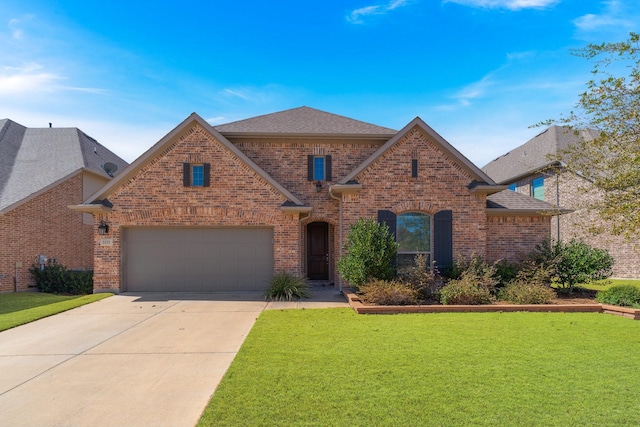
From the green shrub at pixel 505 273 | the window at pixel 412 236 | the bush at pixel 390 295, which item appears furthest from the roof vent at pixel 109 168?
the green shrub at pixel 505 273

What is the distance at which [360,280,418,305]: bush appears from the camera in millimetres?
9758

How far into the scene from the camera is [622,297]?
977 centimetres

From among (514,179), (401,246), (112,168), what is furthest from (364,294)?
(514,179)

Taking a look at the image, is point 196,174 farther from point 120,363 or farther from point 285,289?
point 120,363

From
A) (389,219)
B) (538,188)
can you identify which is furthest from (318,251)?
(538,188)

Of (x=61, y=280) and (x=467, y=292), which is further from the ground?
(x=467, y=292)

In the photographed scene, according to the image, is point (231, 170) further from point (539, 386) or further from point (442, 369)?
point (539, 386)

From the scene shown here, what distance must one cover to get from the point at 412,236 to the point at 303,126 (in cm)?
610

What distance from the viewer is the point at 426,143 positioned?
1270 centimetres

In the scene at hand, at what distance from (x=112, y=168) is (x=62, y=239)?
4.92 meters

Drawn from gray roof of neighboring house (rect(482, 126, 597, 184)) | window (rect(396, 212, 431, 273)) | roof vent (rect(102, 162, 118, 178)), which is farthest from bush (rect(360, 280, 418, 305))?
gray roof of neighboring house (rect(482, 126, 597, 184))

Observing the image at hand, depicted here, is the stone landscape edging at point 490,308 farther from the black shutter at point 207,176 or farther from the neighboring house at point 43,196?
the neighboring house at point 43,196

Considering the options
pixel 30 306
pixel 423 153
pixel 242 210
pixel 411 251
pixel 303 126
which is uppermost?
pixel 303 126

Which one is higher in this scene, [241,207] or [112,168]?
[112,168]
